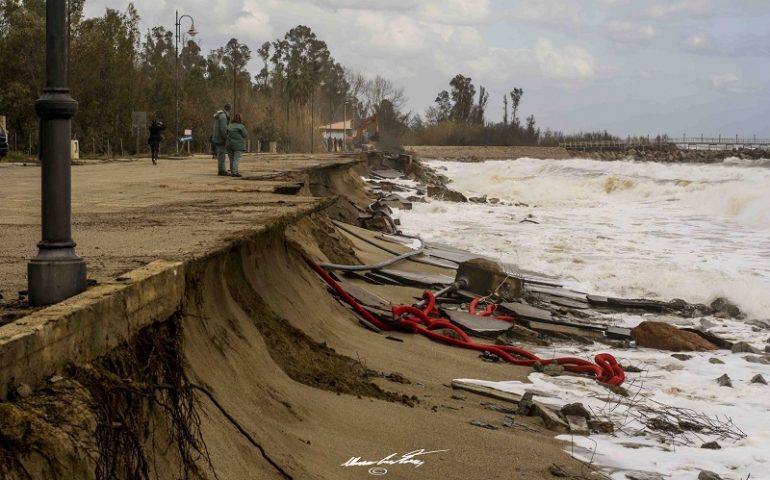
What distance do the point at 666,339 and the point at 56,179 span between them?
918 centimetres

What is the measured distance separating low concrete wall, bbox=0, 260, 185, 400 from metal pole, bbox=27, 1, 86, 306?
0.16 metres

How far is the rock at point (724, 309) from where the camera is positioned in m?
15.4

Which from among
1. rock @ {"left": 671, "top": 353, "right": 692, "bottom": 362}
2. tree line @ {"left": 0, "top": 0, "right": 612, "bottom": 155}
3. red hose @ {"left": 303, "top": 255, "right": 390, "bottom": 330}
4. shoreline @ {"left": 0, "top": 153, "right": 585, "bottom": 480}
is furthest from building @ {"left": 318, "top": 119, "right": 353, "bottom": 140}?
shoreline @ {"left": 0, "top": 153, "right": 585, "bottom": 480}

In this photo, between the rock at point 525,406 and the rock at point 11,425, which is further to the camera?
the rock at point 525,406

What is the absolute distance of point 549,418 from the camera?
25.5 ft

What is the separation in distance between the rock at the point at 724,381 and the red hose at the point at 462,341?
3.46 ft

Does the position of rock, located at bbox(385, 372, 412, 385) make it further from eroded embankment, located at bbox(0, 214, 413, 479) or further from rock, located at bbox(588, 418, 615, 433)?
rock, located at bbox(588, 418, 615, 433)

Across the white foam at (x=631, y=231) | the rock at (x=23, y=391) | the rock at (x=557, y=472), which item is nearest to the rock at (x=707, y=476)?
the rock at (x=557, y=472)

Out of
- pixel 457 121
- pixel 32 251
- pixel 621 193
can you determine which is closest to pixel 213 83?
pixel 621 193

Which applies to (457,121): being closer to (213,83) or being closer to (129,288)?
(213,83)

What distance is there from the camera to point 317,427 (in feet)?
21.3

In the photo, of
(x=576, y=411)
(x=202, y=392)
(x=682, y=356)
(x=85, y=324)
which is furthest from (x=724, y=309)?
(x=85, y=324)

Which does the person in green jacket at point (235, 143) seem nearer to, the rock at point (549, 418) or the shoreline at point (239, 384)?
the shoreline at point (239, 384)

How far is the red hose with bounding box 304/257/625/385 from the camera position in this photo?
32.9ft
